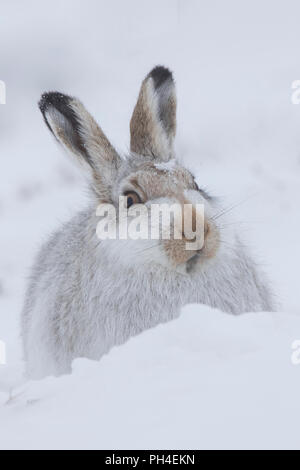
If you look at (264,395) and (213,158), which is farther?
(213,158)

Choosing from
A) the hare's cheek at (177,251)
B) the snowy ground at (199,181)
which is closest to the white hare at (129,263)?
the hare's cheek at (177,251)

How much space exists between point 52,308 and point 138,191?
2.74ft

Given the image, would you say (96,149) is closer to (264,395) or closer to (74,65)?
(264,395)

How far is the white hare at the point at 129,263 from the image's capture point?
316cm

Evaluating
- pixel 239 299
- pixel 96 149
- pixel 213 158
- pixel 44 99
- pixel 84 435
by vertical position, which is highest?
pixel 213 158

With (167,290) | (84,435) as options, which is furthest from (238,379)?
(167,290)

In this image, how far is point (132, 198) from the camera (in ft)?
10.6

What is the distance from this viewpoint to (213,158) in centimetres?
724

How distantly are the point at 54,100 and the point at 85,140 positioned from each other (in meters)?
0.26

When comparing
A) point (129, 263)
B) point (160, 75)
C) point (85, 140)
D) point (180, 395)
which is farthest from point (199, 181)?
point (180, 395)

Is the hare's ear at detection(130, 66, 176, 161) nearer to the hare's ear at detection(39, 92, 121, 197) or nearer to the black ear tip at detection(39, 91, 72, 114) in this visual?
the hare's ear at detection(39, 92, 121, 197)

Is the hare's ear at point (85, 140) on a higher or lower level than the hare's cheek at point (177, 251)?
higher

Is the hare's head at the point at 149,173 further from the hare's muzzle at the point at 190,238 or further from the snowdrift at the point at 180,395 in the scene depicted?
the snowdrift at the point at 180,395

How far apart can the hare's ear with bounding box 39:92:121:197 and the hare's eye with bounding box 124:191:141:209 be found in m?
0.22
